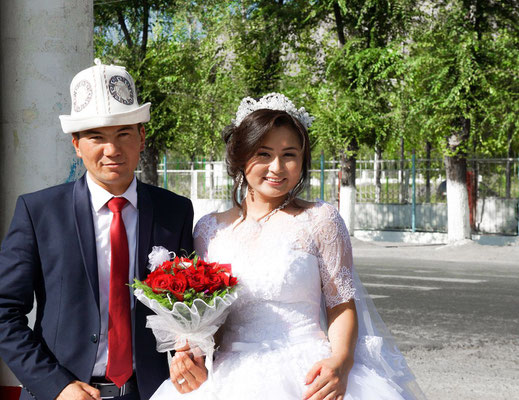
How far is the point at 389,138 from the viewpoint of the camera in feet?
59.9

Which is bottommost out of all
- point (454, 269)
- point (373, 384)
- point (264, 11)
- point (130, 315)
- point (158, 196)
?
point (454, 269)

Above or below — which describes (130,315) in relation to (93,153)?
below

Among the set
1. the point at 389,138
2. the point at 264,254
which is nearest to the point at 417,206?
the point at 389,138

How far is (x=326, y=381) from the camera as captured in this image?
266 centimetres

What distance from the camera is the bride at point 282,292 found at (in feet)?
8.92

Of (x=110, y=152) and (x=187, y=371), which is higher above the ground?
(x=110, y=152)

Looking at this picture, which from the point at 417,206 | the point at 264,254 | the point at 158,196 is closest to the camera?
the point at 158,196

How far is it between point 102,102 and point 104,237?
1.52ft

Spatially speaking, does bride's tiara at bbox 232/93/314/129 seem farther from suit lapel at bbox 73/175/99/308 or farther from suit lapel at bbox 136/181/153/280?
suit lapel at bbox 73/175/99/308

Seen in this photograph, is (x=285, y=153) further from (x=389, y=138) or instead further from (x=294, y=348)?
(x=389, y=138)

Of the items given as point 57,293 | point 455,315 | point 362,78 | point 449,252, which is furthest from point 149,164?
point 57,293

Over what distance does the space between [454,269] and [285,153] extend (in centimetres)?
1163

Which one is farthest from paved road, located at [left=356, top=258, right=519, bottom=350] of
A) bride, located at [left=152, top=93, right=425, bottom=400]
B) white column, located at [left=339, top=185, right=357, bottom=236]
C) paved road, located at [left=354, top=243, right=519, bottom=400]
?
bride, located at [left=152, top=93, right=425, bottom=400]

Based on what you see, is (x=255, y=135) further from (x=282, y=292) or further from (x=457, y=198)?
(x=457, y=198)
